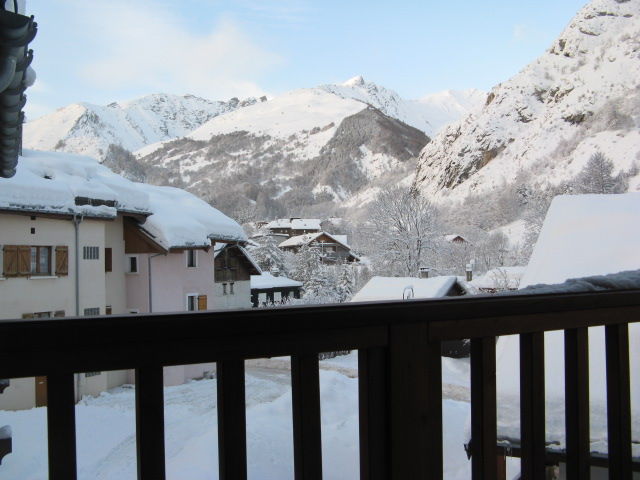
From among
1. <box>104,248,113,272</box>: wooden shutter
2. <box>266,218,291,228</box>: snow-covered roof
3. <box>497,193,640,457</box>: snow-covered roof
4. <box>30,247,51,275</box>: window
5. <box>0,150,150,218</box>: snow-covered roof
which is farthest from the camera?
<box>266,218,291,228</box>: snow-covered roof

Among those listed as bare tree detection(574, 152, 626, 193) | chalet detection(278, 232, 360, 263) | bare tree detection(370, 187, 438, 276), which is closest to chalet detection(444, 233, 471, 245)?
bare tree detection(370, 187, 438, 276)

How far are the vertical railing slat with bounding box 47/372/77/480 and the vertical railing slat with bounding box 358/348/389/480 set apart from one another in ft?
1.08

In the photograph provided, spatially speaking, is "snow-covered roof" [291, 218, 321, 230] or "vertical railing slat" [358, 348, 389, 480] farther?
"snow-covered roof" [291, 218, 321, 230]

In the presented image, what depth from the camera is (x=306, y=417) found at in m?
0.66

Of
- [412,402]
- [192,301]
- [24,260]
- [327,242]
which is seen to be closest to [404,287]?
[192,301]

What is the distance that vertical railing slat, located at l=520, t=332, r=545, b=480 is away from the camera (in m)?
0.83

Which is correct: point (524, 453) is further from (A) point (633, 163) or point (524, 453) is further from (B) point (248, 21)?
(B) point (248, 21)

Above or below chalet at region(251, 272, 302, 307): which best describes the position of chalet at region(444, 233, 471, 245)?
above

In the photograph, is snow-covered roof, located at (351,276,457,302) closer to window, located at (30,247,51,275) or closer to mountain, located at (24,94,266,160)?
window, located at (30,247,51,275)

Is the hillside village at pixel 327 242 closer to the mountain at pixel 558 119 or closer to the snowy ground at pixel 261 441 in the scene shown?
the snowy ground at pixel 261 441

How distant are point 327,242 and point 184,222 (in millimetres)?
15291

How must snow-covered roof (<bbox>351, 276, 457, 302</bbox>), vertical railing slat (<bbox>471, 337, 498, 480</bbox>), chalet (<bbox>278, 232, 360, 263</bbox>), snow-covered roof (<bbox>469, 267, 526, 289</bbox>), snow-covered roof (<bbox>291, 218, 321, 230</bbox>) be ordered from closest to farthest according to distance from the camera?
vertical railing slat (<bbox>471, 337, 498, 480</bbox>) → snow-covered roof (<bbox>351, 276, 457, 302</bbox>) → snow-covered roof (<bbox>469, 267, 526, 289</bbox>) → chalet (<bbox>278, 232, 360, 263</bbox>) → snow-covered roof (<bbox>291, 218, 321, 230</bbox>)

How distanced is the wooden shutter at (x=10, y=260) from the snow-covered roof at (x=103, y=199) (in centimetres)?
81

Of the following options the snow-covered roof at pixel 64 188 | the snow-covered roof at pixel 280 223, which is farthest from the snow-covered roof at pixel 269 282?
the snow-covered roof at pixel 280 223
